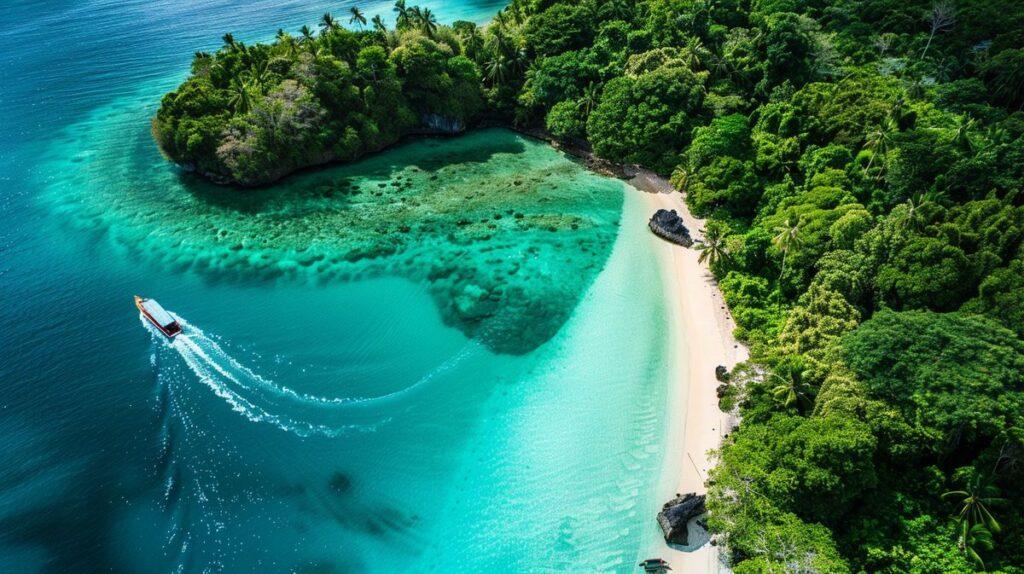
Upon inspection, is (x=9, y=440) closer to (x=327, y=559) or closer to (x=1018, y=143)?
(x=327, y=559)

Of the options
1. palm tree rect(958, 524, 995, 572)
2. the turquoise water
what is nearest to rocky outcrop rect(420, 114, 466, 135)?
the turquoise water

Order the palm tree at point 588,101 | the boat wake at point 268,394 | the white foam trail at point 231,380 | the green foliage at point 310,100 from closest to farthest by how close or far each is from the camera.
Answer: the white foam trail at point 231,380 < the boat wake at point 268,394 < the green foliage at point 310,100 < the palm tree at point 588,101

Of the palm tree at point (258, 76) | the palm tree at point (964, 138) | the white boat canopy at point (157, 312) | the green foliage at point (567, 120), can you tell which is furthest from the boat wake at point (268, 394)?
the palm tree at point (964, 138)

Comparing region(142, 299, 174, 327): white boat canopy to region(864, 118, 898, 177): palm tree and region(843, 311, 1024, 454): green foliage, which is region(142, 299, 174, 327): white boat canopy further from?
region(864, 118, 898, 177): palm tree

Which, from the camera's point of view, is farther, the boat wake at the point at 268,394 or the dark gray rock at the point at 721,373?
the dark gray rock at the point at 721,373

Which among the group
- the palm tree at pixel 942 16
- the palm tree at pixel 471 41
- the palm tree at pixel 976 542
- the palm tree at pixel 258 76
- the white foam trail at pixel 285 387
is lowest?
the palm tree at pixel 976 542

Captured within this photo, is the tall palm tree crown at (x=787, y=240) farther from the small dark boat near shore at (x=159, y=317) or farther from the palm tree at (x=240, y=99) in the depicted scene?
the palm tree at (x=240, y=99)

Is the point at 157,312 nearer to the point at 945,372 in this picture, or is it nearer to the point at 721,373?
the point at 721,373

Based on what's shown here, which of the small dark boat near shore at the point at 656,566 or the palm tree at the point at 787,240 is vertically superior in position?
the palm tree at the point at 787,240
